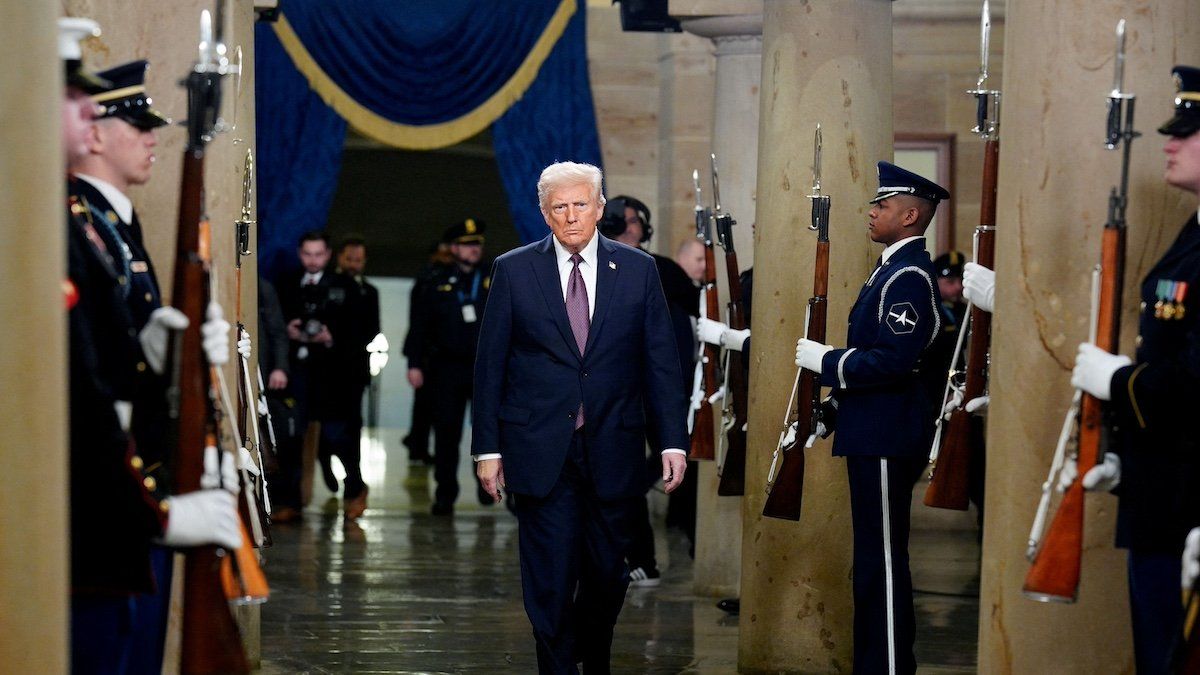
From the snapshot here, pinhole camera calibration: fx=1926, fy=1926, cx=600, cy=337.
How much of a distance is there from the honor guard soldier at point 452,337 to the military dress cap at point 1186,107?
7.60 m

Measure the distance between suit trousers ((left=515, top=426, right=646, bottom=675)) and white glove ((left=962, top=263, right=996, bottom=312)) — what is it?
1185 mm

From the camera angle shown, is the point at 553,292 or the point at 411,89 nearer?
the point at 553,292

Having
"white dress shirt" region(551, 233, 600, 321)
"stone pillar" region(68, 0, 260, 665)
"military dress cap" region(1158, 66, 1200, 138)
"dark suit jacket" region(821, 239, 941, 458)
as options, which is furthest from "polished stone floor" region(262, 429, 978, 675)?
"military dress cap" region(1158, 66, 1200, 138)

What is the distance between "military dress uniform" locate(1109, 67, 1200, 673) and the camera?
3.75 m

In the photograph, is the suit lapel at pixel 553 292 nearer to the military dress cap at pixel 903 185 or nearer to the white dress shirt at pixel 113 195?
the military dress cap at pixel 903 185

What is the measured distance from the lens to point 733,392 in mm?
7508

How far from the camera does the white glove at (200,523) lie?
3.61m

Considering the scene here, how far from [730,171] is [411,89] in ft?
12.3

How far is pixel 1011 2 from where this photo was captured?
4422 mm

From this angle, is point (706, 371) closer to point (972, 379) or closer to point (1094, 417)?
point (972, 379)

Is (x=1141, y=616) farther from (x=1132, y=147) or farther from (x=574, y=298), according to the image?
(x=574, y=298)

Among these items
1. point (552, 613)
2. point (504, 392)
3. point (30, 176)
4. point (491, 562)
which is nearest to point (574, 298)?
point (504, 392)

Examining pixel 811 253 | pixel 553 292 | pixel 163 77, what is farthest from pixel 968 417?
pixel 163 77

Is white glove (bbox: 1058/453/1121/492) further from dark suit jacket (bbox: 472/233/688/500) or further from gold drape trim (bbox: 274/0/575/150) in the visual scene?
gold drape trim (bbox: 274/0/575/150)
